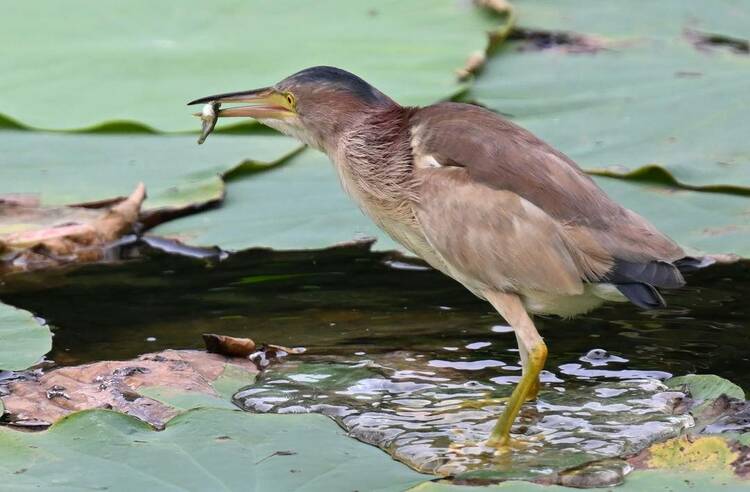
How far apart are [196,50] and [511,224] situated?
366cm

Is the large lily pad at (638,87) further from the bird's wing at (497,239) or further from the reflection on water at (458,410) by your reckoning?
the bird's wing at (497,239)

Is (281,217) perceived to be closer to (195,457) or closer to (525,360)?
(525,360)

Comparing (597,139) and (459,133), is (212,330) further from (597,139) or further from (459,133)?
(597,139)

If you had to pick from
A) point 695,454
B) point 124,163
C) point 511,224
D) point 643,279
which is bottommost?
point 695,454

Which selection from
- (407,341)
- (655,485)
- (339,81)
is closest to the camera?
(655,485)

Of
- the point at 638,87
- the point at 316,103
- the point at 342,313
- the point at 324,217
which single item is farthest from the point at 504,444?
the point at 638,87

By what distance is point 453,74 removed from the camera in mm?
7539

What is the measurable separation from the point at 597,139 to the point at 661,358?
192cm

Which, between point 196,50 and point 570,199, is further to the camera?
point 196,50

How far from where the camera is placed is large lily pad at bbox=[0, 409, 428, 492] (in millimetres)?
3574

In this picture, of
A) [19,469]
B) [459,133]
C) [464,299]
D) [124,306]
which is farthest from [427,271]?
[19,469]

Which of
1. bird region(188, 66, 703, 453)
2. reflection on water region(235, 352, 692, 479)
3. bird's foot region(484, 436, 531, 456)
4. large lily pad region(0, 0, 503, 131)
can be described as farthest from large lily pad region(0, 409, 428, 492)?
large lily pad region(0, 0, 503, 131)

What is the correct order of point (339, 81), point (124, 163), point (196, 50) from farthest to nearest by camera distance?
point (196, 50)
point (124, 163)
point (339, 81)

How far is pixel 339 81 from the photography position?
5.01 m
